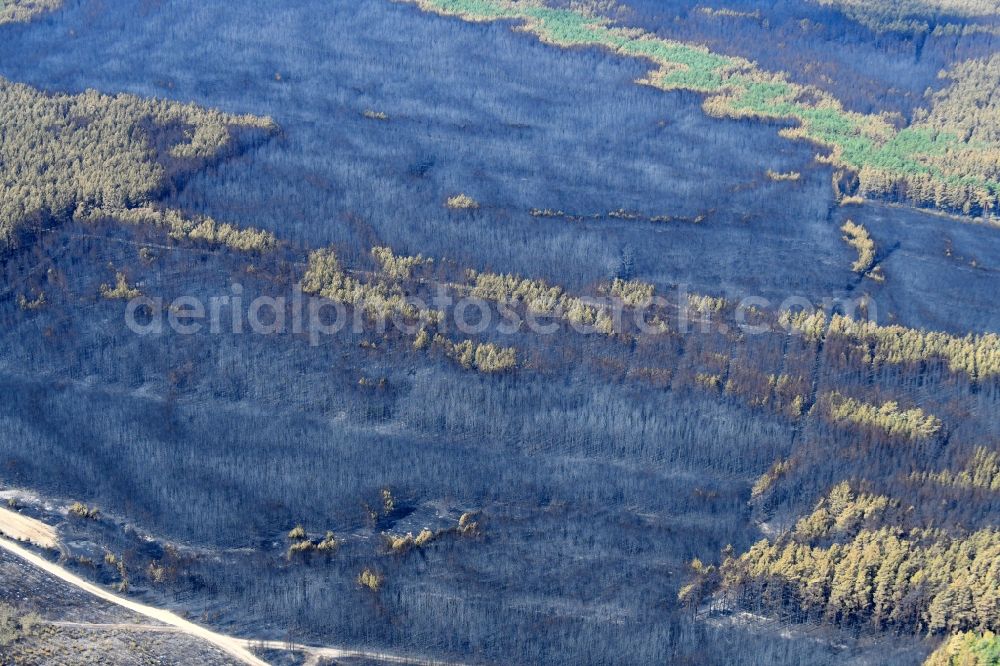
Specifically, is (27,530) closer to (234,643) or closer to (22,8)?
(234,643)

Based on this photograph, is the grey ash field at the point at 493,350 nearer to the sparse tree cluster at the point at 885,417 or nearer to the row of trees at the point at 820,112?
the sparse tree cluster at the point at 885,417

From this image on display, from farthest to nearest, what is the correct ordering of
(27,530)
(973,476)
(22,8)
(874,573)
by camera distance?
(22,8), (973,476), (27,530), (874,573)

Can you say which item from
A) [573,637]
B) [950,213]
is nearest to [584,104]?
[950,213]

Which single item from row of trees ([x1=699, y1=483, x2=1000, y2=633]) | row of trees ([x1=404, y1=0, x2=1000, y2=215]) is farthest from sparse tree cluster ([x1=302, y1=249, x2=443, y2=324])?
row of trees ([x1=404, y1=0, x2=1000, y2=215])

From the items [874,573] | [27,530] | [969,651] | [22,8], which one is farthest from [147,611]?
[22,8]

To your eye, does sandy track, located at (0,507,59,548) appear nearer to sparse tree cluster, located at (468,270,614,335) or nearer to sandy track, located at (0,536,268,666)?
sandy track, located at (0,536,268,666)
